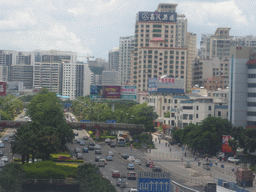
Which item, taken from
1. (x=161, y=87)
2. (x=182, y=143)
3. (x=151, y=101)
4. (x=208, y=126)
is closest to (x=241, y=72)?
(x=208, y=126)

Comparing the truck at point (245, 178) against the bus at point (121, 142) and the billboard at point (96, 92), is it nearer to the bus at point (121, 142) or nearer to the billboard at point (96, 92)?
the bus at point (121, 142)

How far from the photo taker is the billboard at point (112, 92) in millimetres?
176938

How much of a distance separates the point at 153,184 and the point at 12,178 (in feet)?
100

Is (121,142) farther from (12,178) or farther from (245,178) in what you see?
(12,178)

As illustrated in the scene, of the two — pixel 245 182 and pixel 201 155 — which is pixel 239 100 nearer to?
pixel 201 155

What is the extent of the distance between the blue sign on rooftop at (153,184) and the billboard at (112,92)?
138 meters

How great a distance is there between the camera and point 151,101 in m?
189

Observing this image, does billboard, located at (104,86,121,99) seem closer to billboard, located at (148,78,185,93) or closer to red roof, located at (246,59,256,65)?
billboard, located at (148,78,185,93)

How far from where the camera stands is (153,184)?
126 ft

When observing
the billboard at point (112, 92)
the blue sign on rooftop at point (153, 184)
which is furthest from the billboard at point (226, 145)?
the blue sign on rooftop at point (153, 184)

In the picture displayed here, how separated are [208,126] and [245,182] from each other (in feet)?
134

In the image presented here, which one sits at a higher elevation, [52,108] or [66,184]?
[52,108]

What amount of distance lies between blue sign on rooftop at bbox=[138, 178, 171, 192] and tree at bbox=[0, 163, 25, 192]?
2913cm

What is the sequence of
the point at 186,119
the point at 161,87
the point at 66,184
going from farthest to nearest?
the point at 161,87, the point at 186,119, the point at 66,184
